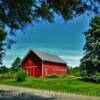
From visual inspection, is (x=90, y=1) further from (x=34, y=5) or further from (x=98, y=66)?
(x=98, y=66)

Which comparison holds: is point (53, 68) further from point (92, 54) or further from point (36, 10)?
point (36, 10)

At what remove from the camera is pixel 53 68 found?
7788 cm

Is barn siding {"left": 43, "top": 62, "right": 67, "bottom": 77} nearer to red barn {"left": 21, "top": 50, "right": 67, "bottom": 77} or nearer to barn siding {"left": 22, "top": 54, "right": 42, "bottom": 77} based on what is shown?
red barn {"left": 21, "top": 50, "right": 67, "bottom": 77}

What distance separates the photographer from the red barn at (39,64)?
71312 millimetres

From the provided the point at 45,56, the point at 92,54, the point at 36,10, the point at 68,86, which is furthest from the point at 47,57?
the point at 36,10

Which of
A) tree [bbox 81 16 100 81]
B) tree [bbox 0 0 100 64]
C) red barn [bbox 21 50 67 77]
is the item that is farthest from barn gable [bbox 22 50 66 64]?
tree [bbox 0 0 100 64]

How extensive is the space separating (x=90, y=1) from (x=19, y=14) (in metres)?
3.16

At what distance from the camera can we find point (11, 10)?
44.1 feet

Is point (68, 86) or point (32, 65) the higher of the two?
point (32, 65)

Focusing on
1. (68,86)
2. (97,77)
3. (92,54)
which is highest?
(92,54)

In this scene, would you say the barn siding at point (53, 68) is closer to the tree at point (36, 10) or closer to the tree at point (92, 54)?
the tree at point (92, 54)

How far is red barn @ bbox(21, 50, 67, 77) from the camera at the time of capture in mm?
71312

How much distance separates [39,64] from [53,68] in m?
6.91

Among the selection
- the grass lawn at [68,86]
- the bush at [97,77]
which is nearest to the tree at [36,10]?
the grass lawn at [68,86]
